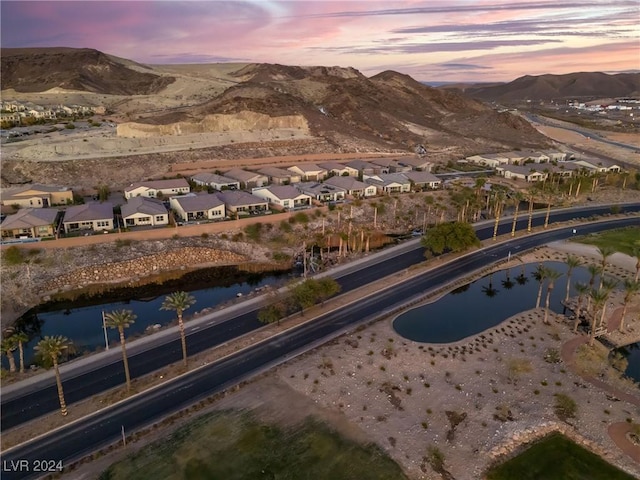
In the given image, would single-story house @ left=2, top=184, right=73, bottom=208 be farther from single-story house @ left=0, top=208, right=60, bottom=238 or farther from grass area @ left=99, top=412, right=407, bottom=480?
grass area @ left=99, top=412, right=407, bottom=480

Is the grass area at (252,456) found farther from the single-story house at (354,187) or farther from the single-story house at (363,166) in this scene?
the single-story house at (363,166)

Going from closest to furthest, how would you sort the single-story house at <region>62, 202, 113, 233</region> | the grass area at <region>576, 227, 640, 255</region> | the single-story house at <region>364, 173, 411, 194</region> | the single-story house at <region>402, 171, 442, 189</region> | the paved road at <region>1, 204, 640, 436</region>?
1. the paved road at <region>1, 204, 640, 436</region>
2. the single-story house at <region>62, 202, 113, 233</region>
3. the grass area at <region>576, 227, 640, 255</region>
4. the single-story house at <region>364, 173, 411, 194</region>
5. the single-story house at <region>402, 171, 442, 189</region>

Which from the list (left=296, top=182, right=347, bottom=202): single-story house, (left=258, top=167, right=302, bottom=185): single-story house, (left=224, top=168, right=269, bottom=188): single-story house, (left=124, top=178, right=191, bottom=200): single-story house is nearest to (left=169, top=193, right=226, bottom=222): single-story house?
(left=124, top=178, right=191, bottom=200): single-story house

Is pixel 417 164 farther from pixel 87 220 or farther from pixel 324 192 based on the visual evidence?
pixel 87 220

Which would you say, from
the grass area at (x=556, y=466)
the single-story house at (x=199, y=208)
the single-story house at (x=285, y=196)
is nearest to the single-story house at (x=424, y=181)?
the single-story house at (x=285, y=196)

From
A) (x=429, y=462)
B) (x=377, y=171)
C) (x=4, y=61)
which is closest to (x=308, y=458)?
(x=429, y=462)

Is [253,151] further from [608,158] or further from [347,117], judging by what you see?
[608,158]
